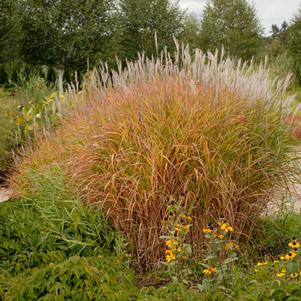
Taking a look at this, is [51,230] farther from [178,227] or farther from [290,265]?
[290,265]

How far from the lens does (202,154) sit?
3242 mm

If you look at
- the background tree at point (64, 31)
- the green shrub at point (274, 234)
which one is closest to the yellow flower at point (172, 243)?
the green shrub at point (274, 234)

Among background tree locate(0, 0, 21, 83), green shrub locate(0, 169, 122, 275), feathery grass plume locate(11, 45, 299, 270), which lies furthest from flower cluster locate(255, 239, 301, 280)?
background tree locate(0, 0, 21, 83)

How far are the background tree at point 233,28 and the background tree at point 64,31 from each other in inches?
289

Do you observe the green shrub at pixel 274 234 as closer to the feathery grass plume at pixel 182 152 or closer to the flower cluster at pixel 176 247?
the feathery grass plume at pixel 182 152

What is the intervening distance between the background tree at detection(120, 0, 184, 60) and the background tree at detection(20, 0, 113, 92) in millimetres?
2407

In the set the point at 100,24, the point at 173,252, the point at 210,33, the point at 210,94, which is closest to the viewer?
the point at 173,252

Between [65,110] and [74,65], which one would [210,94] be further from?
[74,65]

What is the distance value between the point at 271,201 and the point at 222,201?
533 millimetres

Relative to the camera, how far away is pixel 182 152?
3.22 meters

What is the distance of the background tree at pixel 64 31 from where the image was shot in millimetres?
18812

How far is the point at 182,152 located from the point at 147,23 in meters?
19.7

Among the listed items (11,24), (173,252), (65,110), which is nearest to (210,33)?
(11,24)

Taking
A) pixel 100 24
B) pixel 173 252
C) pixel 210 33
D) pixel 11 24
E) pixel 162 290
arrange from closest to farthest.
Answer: pixel 162 290, pixel 173 252, pixel 11 24, pixel 100 24, pixel 210 33
